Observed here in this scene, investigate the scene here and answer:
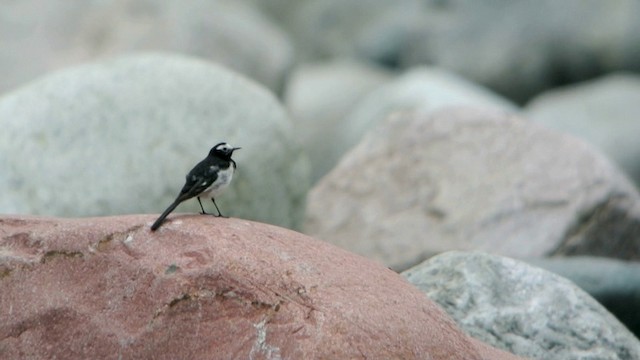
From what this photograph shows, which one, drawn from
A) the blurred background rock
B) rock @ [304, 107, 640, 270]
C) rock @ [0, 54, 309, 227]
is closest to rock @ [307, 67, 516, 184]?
the blurred background rock

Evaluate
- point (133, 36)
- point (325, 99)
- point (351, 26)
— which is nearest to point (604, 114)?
point (325, 99)

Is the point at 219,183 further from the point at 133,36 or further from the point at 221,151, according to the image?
the point at 133,36

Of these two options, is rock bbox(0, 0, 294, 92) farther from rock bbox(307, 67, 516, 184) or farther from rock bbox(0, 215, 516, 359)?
rock bbox(0, 215, 516, 359)

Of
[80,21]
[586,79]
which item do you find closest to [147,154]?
[80,21]

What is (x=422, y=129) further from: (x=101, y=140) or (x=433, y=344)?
(x=433, y=344)

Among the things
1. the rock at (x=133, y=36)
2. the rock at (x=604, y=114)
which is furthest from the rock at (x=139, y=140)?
the rock at (x=604, y=114)

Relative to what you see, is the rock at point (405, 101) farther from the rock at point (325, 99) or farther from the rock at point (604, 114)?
the rock at point (604, 114)
